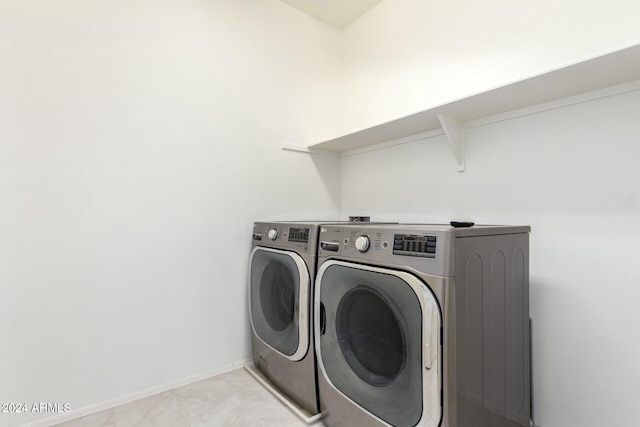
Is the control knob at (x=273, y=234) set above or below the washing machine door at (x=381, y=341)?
above

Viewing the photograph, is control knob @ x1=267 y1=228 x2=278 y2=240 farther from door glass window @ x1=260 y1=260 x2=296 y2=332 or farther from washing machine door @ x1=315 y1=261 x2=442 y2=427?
washing machine door @ x1=315 y1=261 x2=442 y2=427

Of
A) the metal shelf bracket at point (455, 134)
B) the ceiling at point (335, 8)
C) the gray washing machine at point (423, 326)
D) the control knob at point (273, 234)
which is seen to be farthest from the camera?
the ceiling at point (335, 8)

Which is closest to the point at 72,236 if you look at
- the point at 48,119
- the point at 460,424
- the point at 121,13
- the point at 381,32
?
the point at 48,119

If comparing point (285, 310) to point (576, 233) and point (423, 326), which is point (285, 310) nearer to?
point (423, 326)

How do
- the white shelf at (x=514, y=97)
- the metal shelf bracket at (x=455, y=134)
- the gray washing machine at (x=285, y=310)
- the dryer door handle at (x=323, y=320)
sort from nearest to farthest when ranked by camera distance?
the white shelf at (x=514, y=97)
the dryer door handle at (x=323, y=320)
the gray washing machine at (x=285, y=310)
the metal shelf bracket at (x=455, y=134)

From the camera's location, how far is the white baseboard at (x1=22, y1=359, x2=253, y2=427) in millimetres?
1452

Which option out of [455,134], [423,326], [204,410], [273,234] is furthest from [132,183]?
[455,134]

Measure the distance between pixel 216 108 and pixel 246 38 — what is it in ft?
1.82

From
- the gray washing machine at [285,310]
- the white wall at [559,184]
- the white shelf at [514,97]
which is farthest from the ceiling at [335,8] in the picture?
the gray washing machine at [285,310]

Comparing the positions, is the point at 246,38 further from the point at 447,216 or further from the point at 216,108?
the point at 447,216

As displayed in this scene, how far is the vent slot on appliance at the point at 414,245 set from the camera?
0.98m

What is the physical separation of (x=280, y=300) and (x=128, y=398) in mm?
931

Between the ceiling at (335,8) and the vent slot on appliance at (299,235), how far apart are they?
5.64 feet

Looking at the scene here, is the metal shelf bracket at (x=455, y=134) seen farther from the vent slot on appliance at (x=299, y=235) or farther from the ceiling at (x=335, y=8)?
the ceiling at (x=335, y=8)
